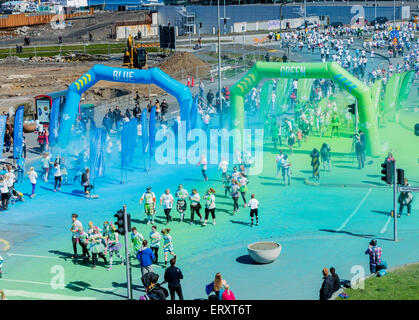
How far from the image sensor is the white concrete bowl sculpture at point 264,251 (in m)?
21.9

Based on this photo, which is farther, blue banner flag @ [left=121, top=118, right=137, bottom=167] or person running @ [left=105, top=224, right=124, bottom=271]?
blue banner flag @ [left=121, top=118, right=137, bottom=167]

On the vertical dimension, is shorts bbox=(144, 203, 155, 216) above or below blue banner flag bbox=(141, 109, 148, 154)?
below

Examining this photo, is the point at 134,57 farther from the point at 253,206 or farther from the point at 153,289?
the point at 153,289

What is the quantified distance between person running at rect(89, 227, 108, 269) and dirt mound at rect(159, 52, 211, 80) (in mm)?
39577

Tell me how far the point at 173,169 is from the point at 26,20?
81.4m

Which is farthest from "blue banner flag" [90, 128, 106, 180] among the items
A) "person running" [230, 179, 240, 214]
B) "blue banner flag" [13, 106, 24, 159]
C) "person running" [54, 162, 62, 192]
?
"person running" [230, 179, 240, 214]

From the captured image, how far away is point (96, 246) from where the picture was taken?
22.2 meters

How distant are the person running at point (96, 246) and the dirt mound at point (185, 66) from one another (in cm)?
3958

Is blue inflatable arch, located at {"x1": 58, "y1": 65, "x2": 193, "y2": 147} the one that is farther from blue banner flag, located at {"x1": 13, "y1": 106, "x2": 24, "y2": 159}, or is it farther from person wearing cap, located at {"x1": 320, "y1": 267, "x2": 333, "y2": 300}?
person wearing cap, located at {"x1": 320, "y1": 267, "x2": 333, "y2": 300}

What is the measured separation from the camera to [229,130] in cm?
3966

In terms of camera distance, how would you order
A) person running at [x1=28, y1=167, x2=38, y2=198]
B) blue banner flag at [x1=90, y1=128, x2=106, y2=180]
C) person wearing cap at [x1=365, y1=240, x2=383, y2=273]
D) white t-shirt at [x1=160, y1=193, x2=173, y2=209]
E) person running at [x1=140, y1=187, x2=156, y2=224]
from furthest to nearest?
blue banner flag at [x1=90, y1=128, x2=106, y2=180] < person running at [x1=28, y1=167, x2=38, y2=198] < person running at [x1=140, y1=187, x2=156, y2=224] < white t-shirt at [x1=160, y1=193, x2=173, y2=209] < person wearing cap at [x1=365, y1=240, x2=383, y2=273]

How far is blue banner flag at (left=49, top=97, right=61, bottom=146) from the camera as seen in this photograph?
3838 cm

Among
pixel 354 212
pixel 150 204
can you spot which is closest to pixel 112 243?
pixel 150 204

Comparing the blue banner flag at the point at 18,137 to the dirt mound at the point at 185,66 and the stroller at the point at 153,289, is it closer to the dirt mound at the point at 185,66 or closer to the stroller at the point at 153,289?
the stroller at the point at 153,289
